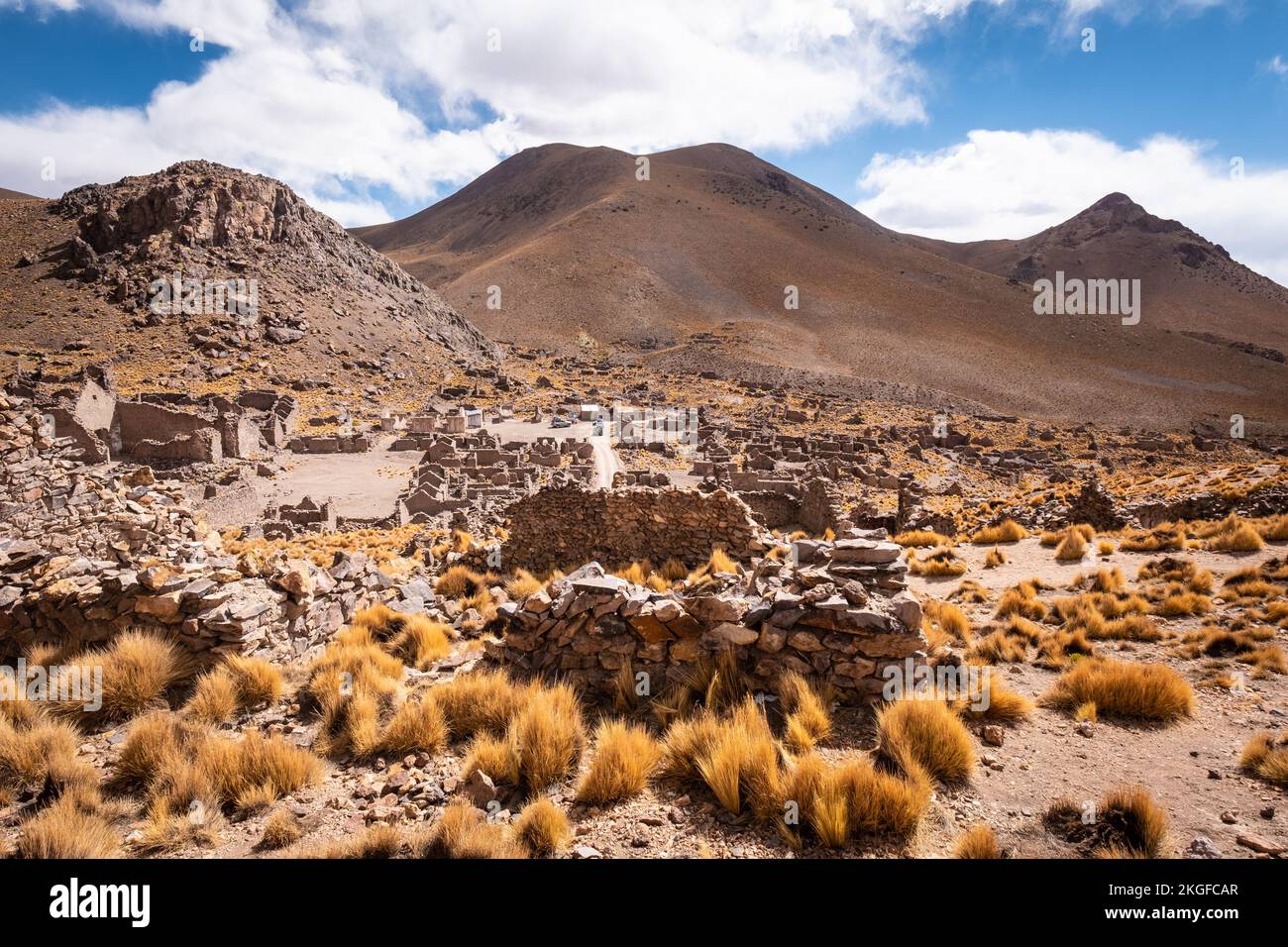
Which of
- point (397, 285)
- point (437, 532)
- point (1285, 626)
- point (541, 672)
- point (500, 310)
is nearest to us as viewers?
point (541, 672)

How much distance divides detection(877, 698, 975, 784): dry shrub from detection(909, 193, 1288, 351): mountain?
14500cm

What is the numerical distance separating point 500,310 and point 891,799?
99.2 meters

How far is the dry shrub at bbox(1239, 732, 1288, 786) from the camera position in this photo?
411 cm

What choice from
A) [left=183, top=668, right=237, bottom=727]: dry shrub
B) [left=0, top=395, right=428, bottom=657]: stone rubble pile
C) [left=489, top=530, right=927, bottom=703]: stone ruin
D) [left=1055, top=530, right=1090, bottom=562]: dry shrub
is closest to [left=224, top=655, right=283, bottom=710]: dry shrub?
[left=183, top=668, right=237, bottom=727]: dry shrub

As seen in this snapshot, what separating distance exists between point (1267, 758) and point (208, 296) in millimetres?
70331

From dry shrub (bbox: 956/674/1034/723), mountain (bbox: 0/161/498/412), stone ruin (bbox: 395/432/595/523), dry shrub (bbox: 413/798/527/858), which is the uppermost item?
mountain (bbox: 0/161/498/412)

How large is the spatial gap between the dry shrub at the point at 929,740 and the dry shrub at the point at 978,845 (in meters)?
0.72

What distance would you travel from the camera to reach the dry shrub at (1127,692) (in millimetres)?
5176

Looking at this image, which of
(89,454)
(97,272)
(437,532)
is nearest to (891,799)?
(437,532)

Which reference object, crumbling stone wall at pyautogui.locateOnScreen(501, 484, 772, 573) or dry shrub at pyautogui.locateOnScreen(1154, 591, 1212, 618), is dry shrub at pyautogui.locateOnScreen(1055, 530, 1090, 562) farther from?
crumbling stone wall at pyautogui.locateOnScreen(501, 484, 772, 573)

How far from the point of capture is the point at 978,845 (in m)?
3.51

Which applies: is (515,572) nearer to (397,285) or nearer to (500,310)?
(397,285)

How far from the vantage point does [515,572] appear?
12.2 metres

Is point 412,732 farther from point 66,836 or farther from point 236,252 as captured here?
point 236,252
